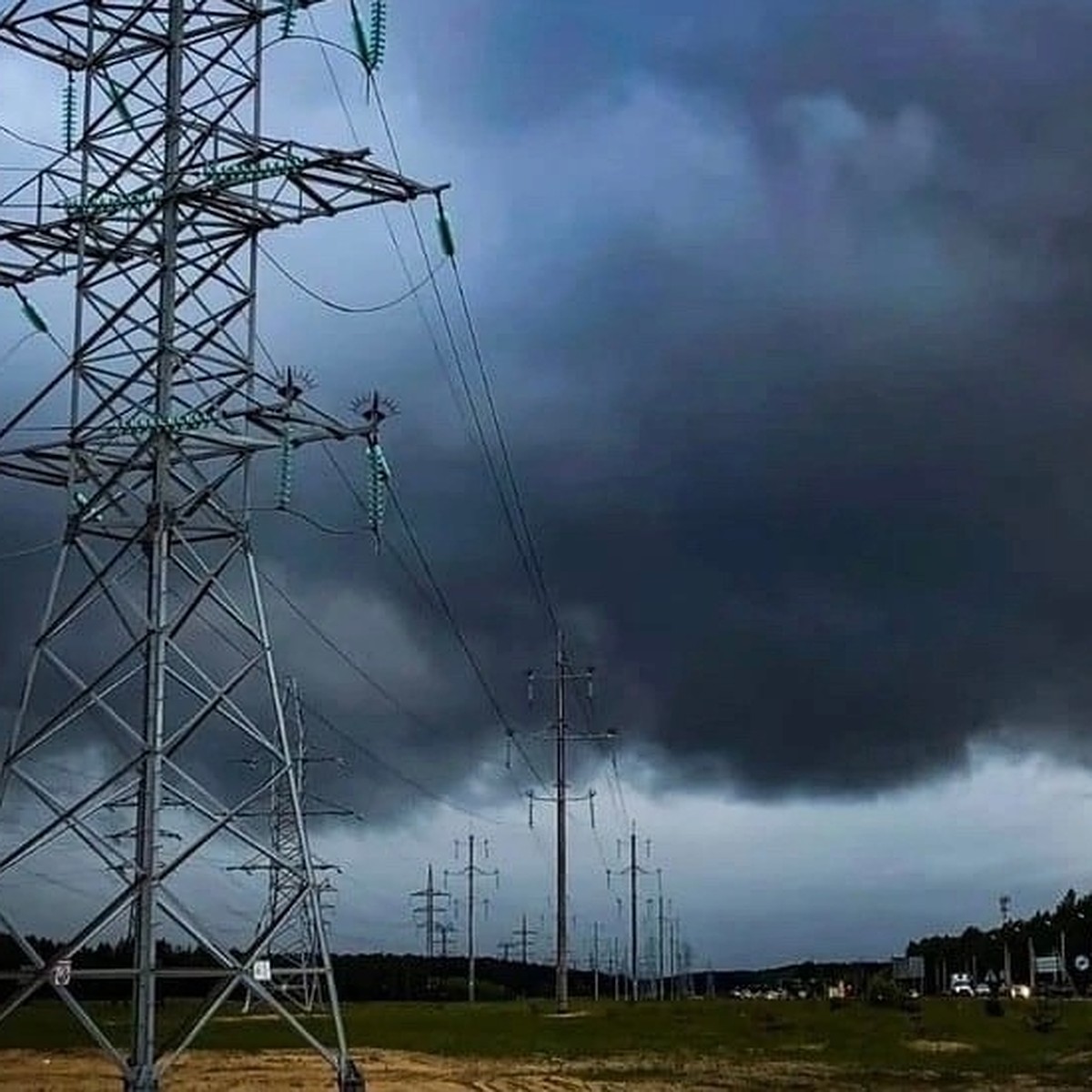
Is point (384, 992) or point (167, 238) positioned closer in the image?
point (167, 238)

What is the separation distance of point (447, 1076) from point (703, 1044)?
21.5 m

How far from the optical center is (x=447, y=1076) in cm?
4675

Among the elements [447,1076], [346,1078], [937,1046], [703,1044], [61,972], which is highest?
[61,972]

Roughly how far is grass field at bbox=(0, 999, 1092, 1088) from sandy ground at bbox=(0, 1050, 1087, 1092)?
12cm

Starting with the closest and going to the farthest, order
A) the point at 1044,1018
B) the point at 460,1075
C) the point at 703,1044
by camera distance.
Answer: the point at 460,1075 → the point at 703,1044 → the point at 1044,1018

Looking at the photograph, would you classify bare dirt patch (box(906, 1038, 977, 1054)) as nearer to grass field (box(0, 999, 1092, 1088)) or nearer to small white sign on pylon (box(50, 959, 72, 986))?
grass field (box(0, 999, 1092, 1088))

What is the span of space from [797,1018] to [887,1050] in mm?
24980

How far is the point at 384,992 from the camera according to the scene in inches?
6718

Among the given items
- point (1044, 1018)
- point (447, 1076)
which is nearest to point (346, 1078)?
point (447, 1076)

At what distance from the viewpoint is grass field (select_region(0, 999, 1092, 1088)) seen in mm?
49281

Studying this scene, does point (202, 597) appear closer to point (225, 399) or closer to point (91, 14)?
point (225, 399)

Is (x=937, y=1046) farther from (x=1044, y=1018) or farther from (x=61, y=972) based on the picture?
(x=61, y=972)

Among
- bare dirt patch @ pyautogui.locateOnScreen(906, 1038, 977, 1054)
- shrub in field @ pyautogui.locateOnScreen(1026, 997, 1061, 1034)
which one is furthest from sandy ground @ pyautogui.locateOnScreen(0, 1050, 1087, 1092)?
shrub in field @ pyautogui.locateOnScreen(1026, 997, 1061, 1034)

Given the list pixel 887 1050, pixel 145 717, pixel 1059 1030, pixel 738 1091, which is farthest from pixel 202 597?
pixel 1059 1030
